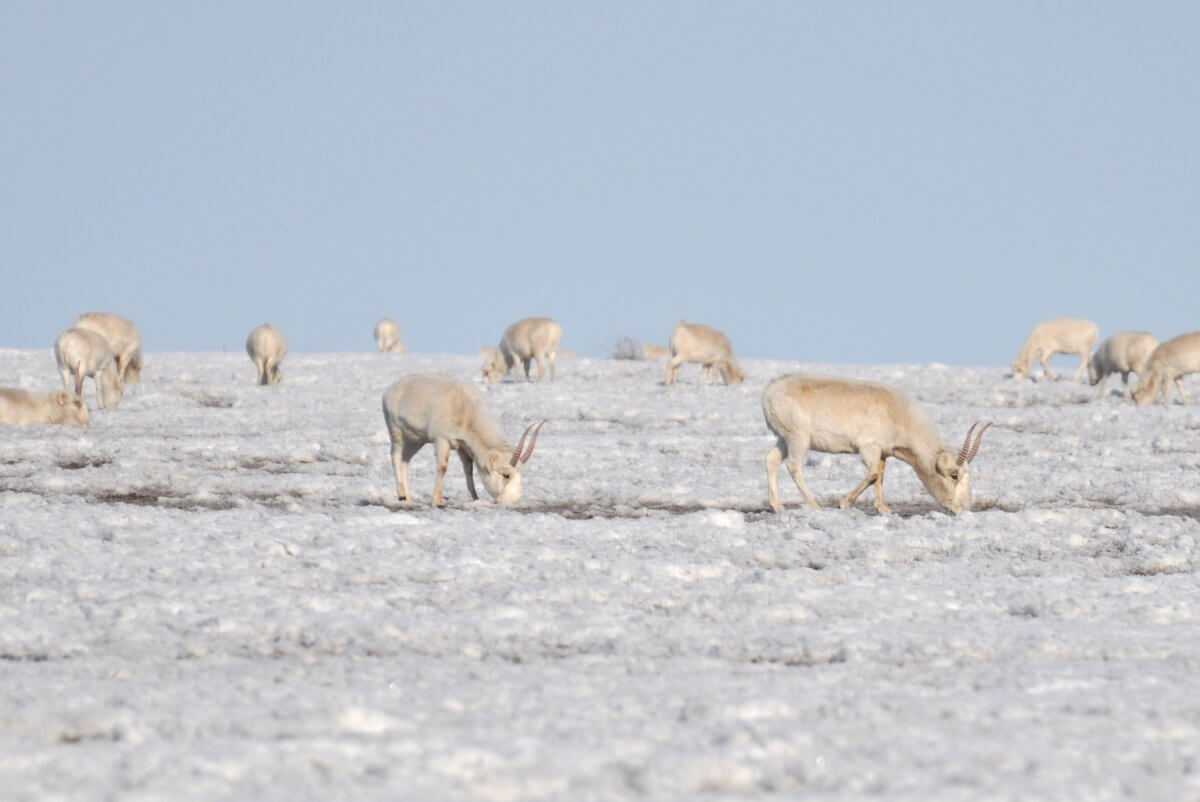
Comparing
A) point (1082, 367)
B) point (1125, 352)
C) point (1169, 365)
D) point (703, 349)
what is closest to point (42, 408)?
point (703, 349)

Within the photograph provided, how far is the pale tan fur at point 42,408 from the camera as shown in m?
22.4

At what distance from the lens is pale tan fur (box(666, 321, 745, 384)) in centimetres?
3397

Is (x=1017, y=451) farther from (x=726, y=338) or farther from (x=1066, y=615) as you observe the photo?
(x=726, y=338)

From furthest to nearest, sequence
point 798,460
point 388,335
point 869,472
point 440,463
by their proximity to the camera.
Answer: point 388,335 < point 869,472 < point 798,460 < point 440,463

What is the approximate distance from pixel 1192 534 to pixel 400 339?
5656 centimetres

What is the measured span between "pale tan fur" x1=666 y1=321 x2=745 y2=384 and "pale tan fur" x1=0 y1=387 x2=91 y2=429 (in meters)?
14.0

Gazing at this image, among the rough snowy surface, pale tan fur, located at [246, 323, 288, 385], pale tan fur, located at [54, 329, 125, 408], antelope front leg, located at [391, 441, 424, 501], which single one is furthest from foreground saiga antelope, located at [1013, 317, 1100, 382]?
antelope front leg, located at [391, 441, 424, 501]

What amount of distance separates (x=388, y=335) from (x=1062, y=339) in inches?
1352

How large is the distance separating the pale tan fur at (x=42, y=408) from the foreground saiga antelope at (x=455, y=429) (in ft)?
33.1

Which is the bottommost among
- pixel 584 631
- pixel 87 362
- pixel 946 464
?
pixel 584 631

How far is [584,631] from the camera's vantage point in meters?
8.65

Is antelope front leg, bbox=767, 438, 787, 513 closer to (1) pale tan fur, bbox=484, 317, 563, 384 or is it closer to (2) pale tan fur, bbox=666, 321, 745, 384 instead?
(2) pale tan fur, bbox=666, 321, 745, 384

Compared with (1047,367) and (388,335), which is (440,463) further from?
(388,335)

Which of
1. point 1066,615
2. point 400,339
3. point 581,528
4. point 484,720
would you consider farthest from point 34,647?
point 400,339
